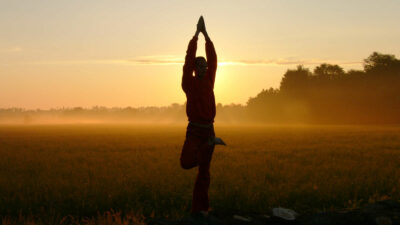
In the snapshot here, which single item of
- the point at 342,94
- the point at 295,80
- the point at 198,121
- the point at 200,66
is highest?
the point at 295,80

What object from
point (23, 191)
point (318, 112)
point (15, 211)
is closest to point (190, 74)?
point (15, 211)

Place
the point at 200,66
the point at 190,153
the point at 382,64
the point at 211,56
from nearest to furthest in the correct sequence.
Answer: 1. the point at 190,153
2. the point at 200,66
3. the point at 211,56
4. the point at 382,64

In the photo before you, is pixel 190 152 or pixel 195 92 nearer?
pixel 190 152

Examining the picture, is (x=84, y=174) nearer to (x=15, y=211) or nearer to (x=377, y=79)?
(x=15, y=211)

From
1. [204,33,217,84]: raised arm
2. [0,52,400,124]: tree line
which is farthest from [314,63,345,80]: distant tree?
[204,33,217,84]: raised arm

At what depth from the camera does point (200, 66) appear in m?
6.75

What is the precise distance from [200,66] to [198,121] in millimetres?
972

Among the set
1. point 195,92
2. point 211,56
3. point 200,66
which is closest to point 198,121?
point 195,92

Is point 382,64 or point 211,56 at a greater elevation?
point 382,64

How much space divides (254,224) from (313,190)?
3454 millimetres

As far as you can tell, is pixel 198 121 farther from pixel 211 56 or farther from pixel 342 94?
pixel 342 94

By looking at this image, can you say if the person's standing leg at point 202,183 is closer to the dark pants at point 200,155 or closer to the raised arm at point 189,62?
the dark pants at point 200,155

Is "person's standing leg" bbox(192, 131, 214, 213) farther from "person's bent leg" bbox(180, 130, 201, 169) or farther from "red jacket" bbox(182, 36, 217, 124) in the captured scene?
"red jacket" bbox(182, 36, 217, 124)

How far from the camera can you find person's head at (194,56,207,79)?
6.75 metres
